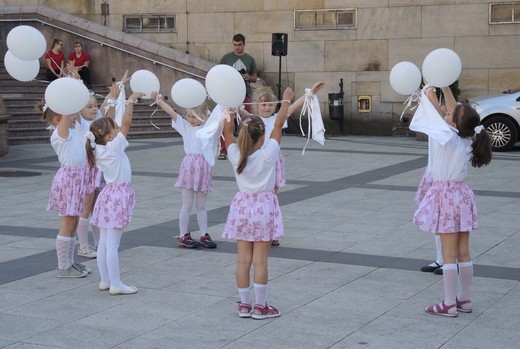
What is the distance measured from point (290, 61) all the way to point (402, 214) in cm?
1291

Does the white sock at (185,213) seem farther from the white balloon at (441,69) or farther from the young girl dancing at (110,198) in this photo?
the white balloon at (441,69)

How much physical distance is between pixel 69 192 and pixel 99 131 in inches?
32.5

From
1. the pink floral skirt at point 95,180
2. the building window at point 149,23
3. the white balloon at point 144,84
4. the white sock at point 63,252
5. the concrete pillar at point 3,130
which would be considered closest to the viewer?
the white sock at point 63,252

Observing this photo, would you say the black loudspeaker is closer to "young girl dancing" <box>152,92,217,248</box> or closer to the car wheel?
the car wheel

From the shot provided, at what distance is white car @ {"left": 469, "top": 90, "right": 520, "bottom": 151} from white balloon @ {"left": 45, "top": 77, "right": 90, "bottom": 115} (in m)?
13.7

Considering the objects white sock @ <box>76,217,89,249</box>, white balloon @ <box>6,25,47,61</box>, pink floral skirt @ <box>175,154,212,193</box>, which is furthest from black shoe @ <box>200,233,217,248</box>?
white balloon @ <box>6,25,47,61</box>

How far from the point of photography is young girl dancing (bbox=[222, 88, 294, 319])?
22.9 ft

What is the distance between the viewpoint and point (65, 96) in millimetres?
7598

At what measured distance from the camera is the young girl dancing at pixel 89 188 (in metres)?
8.98

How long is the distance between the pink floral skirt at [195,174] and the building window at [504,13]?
14.2 m

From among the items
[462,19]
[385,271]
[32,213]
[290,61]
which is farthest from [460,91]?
[385,271]

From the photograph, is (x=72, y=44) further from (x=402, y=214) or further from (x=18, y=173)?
(x=402, y=214)

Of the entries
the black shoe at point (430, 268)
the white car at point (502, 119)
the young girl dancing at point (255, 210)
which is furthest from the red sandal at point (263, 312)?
the white car at point (502, 119)

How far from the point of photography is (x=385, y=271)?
8.49 meters
